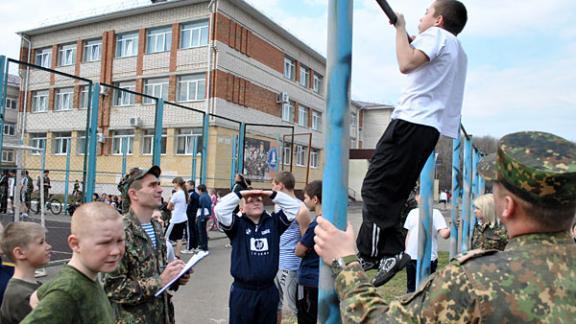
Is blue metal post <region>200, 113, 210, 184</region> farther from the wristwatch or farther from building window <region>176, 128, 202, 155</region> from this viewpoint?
building window <region>176, 128, 202, 155</region>

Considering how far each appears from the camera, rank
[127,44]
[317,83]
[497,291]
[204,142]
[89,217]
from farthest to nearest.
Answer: [317,83] → [127,44] → [204,142] → [89,217] → [497,291]

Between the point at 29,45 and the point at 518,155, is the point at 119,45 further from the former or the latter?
the point at 518,155

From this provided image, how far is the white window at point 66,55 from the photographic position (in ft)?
106

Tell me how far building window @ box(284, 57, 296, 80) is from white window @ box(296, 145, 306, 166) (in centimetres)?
532

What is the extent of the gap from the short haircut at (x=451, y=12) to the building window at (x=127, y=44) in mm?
30054

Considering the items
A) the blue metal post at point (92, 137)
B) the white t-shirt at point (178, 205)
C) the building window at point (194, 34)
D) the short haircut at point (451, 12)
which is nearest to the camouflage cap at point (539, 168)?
the short haircut at point (451, 12)

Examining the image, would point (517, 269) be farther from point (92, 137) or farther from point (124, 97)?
point (124, 97)

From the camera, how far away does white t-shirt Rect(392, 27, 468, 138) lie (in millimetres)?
2307

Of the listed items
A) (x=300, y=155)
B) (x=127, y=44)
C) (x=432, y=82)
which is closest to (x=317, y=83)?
(x=300, y=155)

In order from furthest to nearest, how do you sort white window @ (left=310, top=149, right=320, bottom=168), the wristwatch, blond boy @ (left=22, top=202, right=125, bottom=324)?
white window @ (left=310, top=149, right=320, bottom=168) → blond boy @ (left=22, top=202, right=125, bottom=324) → the wristwatch

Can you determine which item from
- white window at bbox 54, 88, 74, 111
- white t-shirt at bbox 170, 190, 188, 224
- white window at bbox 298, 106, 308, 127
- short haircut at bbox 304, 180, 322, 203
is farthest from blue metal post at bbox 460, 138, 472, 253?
white window at bbox 298, 106, 308, 127

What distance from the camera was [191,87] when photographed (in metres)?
28.3

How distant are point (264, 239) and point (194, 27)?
25908mm

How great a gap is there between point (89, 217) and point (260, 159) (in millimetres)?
14509
